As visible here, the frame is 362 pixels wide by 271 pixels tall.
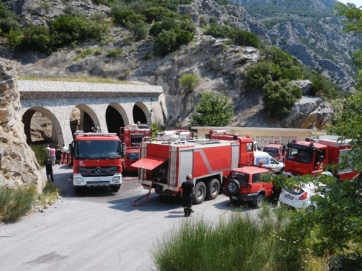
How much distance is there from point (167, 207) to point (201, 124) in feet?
70.7

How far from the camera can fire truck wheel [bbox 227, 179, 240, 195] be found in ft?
46.1

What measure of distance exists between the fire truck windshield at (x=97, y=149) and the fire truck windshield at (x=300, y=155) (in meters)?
9.06

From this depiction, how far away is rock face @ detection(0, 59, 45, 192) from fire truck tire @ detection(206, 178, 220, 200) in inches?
297

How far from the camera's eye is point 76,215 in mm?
13117

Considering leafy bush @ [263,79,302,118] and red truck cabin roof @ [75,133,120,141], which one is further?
leafy bush @ [263,79,302,118]

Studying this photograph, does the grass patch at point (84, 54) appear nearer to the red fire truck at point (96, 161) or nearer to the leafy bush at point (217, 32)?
the leafy bush at point (217, 32)

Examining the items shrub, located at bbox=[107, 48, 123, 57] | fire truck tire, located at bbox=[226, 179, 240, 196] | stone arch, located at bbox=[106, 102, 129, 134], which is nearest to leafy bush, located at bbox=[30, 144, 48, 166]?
stone arch, located at bbox=[106, 102, 129, 134]

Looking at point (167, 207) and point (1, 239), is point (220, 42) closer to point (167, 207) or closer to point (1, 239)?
point (167, 207)

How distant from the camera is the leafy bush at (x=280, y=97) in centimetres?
3744

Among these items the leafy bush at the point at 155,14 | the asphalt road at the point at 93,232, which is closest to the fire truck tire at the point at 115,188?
the asphalt road at the point at 93,232

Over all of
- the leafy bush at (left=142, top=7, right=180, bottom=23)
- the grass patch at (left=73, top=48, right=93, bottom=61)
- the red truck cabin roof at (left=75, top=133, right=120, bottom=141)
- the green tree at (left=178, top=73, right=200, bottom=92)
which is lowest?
the red truck cabin roof at (left=75, top=133, right=120, bottom=141)

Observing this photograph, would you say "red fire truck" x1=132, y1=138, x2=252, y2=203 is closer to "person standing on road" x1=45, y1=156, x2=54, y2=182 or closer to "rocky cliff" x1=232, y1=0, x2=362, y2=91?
"person standing on road" x1=45, y1=156, x2=54, y2=182

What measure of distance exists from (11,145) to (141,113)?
2555cm

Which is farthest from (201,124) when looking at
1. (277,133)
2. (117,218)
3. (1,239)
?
(1,239)
